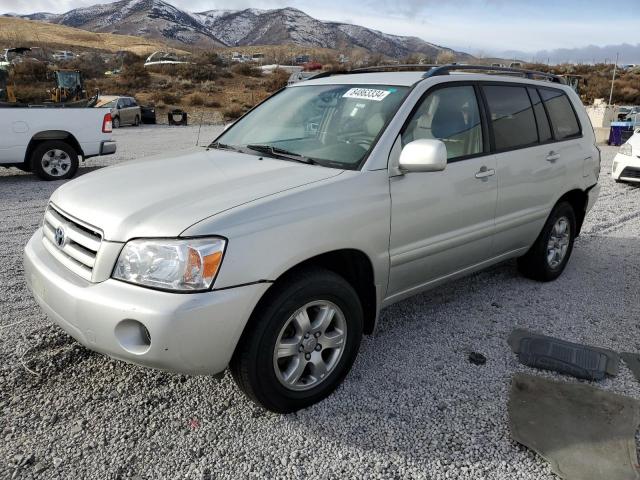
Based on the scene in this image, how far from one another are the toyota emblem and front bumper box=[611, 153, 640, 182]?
9.63 m

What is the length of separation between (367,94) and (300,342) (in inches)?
67.4

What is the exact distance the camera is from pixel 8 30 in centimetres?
9144

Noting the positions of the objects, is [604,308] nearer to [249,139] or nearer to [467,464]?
[467,464]

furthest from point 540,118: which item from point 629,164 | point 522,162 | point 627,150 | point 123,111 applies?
point 123,111

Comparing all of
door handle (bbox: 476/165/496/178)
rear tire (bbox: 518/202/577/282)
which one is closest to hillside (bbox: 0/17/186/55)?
rear tire (bbox: 518/202/577/282)

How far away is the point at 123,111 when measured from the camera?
77.9 ft

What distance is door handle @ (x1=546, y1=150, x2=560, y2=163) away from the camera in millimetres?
4301

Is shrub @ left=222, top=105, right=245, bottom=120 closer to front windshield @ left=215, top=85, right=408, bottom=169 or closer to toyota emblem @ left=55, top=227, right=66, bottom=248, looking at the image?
front windshield @ left=215, top=85, right=408, bottom=169

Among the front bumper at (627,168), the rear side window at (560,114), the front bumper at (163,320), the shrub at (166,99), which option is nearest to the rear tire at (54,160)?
the front bumper at (163,320)

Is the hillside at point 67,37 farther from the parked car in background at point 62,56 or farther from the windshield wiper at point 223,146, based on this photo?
the windshield wiper at point 223,146

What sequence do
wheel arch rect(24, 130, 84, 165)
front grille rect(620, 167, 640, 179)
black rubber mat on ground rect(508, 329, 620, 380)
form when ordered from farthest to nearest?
front grille rect(620, 167, 640, 179) → wheel arch rect(24, 130, 84, 165) → black rubber mat on ground rect(508, 329, 620, 380)

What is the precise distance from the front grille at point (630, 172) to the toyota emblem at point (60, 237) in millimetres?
9660

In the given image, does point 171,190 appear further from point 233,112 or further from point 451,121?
point 233,112

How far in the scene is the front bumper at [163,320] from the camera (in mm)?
2297
